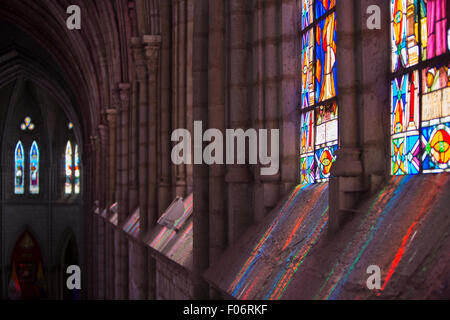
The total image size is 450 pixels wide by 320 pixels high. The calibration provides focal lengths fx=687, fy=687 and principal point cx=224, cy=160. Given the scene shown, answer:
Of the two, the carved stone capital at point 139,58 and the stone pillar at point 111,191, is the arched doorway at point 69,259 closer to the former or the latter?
the stone pillar at point 111,191

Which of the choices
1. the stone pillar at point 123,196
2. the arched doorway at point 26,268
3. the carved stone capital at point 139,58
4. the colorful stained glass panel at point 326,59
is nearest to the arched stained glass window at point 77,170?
the arched doorway at point 26,268

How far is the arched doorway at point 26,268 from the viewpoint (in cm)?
3816

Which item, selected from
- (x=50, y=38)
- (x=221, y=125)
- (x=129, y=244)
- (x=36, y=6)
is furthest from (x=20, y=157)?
(x=221, y=125)

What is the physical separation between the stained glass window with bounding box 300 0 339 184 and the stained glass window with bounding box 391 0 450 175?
1178 millimetres

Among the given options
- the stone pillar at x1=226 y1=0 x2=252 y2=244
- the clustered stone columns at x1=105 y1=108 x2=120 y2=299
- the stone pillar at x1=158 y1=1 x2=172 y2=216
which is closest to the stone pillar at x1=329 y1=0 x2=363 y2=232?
the stone pillar at x1=226 y1=0 x2=252 y2=244

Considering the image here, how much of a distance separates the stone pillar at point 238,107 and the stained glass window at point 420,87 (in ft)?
8.55

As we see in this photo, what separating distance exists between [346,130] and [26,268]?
119ft

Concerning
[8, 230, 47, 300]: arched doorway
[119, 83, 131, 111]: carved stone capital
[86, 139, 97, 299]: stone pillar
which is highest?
[119, 83, 131, 111]: carved stone capital

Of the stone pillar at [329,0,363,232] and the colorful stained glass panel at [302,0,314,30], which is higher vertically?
the colorful stained glass panel at [302,0,314,30]

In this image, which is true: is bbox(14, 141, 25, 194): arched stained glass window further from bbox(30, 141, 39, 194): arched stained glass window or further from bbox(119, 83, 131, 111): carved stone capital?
bbox(119, 83, 131, 111): carved stone capital

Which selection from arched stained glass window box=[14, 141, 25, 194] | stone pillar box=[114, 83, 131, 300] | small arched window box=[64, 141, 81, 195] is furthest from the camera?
small arched window box=[64, 141, 81, 195]

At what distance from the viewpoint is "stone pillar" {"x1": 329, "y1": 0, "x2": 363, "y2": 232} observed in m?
4.62

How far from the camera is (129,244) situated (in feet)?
54.4

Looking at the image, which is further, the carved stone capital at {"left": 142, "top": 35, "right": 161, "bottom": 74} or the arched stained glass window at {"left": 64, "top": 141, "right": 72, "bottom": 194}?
the arched stained glass window at {"left": 64, "top": 141, "right": 72, "bottom": 194}
